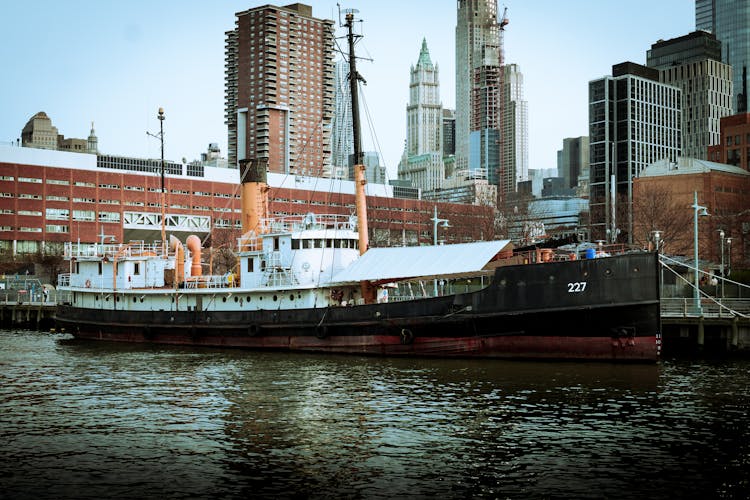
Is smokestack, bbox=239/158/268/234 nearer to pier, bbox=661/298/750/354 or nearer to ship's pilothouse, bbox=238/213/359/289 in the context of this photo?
ship's pilothouse, bbox=238/213/359/289

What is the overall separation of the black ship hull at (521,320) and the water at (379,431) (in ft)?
3.59

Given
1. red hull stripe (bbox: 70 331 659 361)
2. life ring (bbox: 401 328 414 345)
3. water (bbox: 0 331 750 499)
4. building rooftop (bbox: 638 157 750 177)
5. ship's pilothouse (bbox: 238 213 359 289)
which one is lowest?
water (bbox: 0 331 750 499)

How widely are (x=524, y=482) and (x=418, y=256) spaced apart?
1976 centimetres

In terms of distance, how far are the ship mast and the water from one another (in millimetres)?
8585

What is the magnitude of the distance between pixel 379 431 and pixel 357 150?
21859mm

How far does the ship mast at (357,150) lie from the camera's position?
39.7 meters

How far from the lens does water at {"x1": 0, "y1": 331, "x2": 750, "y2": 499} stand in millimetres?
16812

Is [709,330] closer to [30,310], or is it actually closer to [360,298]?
[360,298]

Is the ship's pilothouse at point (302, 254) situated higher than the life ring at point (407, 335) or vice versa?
the ship's pilothouse at point (302, 254)

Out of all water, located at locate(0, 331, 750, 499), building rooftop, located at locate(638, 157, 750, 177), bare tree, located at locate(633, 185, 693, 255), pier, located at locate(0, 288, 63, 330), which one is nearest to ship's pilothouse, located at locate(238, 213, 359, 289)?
water, located at locate(0, 331, 750, 499)

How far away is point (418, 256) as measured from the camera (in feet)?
119

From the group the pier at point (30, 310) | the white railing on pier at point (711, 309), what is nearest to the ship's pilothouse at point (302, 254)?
the white railing on pier at point (711, 309)

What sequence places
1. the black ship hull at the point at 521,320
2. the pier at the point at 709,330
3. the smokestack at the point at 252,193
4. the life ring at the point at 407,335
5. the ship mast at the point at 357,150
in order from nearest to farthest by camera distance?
the black ship hull at the point at 521,320 → the life ring at the point at 407,335 → the pier at the point at 709,330 → the ship mast at the point at 357,150 → the smokestack at the point at 252,193

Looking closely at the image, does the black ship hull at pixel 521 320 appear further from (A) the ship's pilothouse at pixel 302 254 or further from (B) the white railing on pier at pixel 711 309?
(B) the white railing on pier at pixel 711 309
